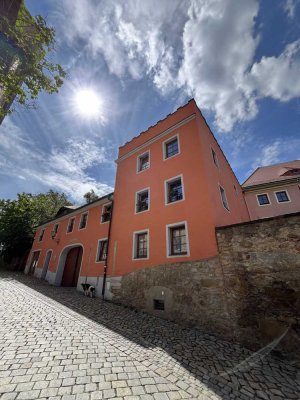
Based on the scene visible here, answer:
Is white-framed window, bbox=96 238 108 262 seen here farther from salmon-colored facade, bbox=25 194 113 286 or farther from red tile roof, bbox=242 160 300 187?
red tile roof, bbox=242 160 300 187

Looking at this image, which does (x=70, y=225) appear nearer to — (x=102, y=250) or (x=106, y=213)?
(x=106, y=213)

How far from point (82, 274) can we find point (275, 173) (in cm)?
2286

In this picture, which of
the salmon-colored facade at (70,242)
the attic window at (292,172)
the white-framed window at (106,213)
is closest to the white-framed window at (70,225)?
the salmon-colored facade at (70,242)

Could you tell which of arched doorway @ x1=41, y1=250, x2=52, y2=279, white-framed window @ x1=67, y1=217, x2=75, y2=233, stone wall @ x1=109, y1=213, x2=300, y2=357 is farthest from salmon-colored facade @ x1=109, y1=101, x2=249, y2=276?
arched doorway @ x1=41, y1=250, x2=52, y2=279

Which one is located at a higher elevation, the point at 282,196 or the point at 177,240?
the point at 282,196

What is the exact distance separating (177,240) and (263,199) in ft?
50.3

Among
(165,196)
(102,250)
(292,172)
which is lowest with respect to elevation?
(102,250)

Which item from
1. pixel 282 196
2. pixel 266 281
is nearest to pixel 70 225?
pixel 266 281

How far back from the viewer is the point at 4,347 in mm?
3934

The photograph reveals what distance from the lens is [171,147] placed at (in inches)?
440

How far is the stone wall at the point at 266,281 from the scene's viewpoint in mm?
5188

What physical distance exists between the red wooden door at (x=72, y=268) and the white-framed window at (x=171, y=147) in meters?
11.9

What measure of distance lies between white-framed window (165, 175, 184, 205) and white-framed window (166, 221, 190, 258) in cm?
135

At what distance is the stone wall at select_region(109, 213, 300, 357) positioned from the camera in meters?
5.27
